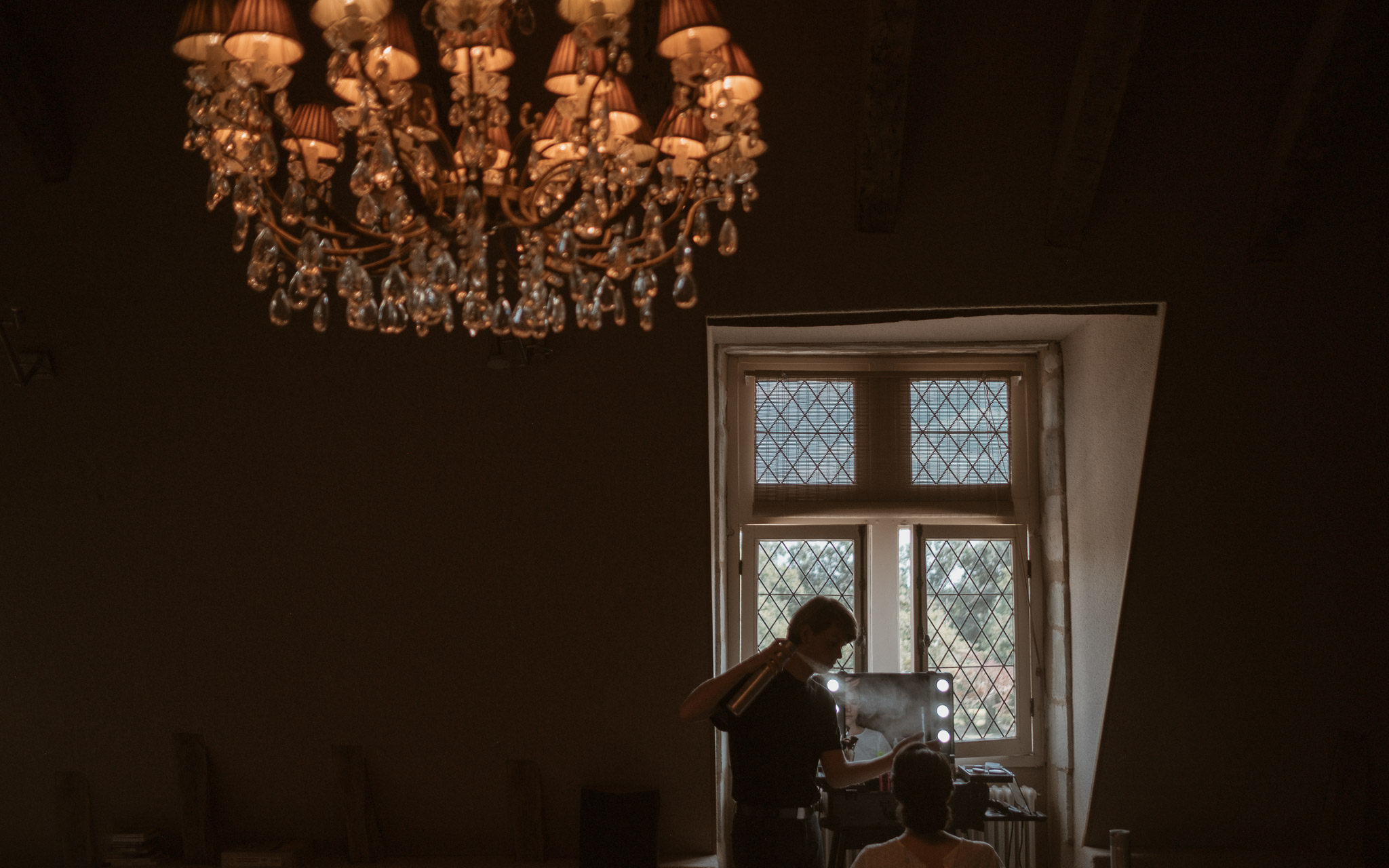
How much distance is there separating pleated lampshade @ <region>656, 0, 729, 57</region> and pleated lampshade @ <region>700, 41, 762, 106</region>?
30 mm

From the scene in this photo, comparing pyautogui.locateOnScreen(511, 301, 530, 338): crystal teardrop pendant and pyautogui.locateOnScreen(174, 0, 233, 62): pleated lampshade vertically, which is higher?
pyautogui.locateOnScreen(174, 0, 233, 62): pleated lampshade

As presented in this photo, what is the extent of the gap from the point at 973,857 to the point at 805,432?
2.84m

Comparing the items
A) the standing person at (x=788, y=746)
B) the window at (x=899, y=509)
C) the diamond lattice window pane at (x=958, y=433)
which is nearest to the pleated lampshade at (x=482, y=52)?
the standing person at (x=788, y=746)

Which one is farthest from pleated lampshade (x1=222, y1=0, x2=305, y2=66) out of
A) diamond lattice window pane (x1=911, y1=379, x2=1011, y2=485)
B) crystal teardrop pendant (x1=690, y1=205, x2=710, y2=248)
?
diamond lattice window pane (x1=911, y1=379, x2=1011, y2=485)

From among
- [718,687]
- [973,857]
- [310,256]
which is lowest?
[973,857]

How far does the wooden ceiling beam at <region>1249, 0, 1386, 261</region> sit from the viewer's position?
3.17m

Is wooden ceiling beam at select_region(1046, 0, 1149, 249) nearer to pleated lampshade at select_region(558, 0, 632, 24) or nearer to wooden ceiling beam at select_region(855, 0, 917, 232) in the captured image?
wooden ceiling beam at select_region(855, 0, 917, 232)

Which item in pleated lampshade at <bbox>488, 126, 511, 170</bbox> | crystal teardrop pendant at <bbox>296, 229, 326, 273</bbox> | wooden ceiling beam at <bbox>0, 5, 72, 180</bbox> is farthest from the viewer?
wooden ceiling beam at <bbox>0, 5, 72, 180</bbox>

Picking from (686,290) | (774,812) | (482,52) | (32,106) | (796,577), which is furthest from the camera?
(796,577)

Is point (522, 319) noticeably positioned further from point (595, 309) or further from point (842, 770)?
point (842, 770)

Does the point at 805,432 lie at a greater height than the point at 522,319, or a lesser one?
lesser

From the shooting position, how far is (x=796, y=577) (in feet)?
16.4

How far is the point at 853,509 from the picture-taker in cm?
500

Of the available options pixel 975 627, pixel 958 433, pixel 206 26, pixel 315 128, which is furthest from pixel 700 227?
pixel 975 627
